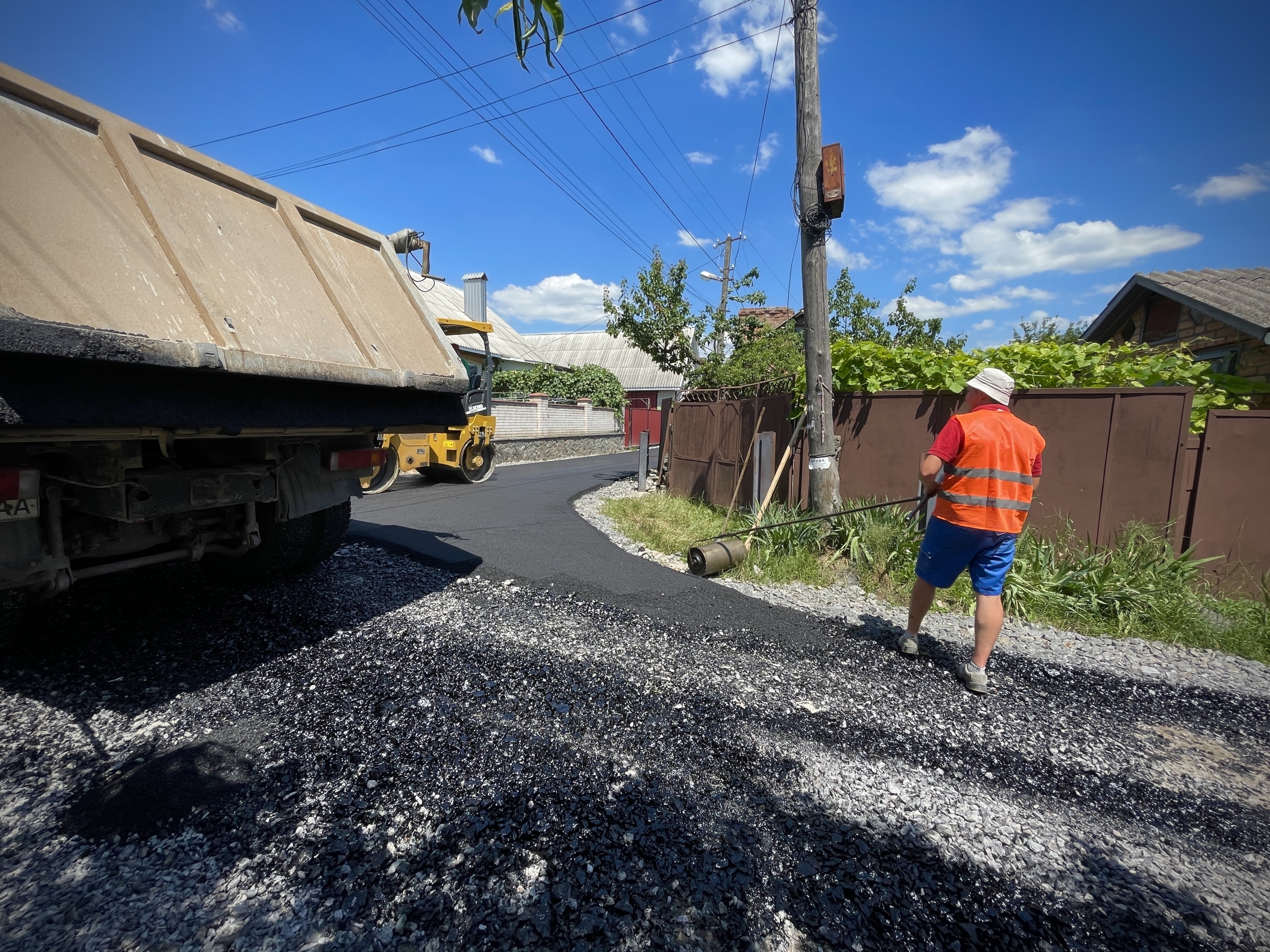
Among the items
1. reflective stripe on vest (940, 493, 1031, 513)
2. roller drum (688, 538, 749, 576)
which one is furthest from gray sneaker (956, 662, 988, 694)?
roller drum (688, 538, 749, 576)

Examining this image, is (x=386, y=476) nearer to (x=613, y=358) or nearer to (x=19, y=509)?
(x=19, y=509)

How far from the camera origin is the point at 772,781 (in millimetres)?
2453

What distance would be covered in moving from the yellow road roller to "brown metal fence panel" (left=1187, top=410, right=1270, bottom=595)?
25.9 ft

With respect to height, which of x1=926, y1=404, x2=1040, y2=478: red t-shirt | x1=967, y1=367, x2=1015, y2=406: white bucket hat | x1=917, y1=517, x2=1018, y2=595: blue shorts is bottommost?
x1=917, y1=517, x2=1018, y2=595: blue shorts

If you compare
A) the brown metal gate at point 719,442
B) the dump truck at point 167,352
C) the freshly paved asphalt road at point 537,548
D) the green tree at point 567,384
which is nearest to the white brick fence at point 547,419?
the green tree at point 567,384

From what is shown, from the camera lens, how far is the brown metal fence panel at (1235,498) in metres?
4.77

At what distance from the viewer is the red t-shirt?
3.44 metres

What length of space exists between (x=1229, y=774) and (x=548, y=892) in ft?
9.60

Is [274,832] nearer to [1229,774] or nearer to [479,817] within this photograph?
[479,817]

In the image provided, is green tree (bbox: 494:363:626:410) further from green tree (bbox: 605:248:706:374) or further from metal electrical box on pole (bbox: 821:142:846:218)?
metal electrical box on pole (bbox: 821:142:846:218)

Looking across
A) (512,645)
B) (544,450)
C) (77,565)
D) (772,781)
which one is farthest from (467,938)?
(544,450)

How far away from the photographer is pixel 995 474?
A: 335cm

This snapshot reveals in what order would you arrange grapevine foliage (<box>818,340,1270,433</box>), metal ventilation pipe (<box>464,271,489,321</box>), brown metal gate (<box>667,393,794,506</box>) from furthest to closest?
metal ventilation pipe (<box>464,271,489,321</box>)
brown metal gate (<box>667,393,794,506</box>)
grapevine foliage (<box>818,340,1270,433</box>)

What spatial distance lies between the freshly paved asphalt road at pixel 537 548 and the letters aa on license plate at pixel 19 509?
2.91m
